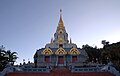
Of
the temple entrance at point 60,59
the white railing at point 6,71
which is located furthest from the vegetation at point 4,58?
the temple entrance at point 60,59

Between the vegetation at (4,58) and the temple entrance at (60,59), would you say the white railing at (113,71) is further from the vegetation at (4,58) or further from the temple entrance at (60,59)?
the temple entrance at (60,59)

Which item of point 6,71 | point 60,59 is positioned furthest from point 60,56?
point 6,71

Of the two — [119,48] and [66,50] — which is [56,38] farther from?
[119,48]

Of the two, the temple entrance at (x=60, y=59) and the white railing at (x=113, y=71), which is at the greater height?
the temple entrance at (x=60, y=59)

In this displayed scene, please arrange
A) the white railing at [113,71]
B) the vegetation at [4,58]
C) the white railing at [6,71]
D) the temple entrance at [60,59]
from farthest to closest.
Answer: the temple entrance at [60,59], the vegetation at [4,58], the white railing at [6,71], the white railing at [113,71]

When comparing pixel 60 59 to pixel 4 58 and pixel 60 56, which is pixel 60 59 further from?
pixel 4 58

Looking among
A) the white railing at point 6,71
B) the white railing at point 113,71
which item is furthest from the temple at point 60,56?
the white railing at point 113,71

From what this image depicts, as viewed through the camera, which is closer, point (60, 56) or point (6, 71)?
point (6, 71)

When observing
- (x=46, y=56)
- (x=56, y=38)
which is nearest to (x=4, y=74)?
(x=46, y=56)

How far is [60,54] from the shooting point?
1965 inches

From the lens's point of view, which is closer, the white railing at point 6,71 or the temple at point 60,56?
the white railing at point 6,71

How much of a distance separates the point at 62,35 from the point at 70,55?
11907mm

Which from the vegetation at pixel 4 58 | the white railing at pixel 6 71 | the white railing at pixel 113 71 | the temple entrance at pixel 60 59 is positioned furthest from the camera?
the temple entrance at pixel 60 59

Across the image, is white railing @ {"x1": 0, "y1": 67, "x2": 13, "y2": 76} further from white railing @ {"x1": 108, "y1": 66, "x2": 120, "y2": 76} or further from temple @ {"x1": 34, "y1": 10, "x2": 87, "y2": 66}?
temple @ {"x1": 34, "y1": 10, "x2": 87, "y2": 66}
